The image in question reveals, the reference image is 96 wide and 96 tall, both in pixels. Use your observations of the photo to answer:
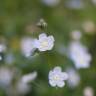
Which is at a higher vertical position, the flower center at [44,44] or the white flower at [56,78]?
the flower center at [44,44]

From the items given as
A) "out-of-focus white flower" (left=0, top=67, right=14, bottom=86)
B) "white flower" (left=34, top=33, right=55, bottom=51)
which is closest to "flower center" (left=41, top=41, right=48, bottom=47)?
"white flower" (left=34, top=33, right=55, bottom=51)

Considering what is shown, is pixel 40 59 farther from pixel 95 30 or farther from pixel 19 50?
pixel 95 30

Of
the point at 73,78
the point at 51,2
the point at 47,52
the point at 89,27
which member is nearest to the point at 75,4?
the point at 51,2

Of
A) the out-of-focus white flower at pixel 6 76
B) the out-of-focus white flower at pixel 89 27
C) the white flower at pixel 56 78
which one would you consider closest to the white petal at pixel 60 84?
the white flower at pixel 56 78

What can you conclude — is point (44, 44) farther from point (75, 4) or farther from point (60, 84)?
point (75, 4)

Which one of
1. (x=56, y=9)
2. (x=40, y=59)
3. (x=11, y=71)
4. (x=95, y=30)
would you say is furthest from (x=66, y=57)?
(x=56, y=9)

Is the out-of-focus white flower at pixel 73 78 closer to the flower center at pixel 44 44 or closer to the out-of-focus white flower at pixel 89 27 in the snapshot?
the out-of-focus white flower at pixel 89 27

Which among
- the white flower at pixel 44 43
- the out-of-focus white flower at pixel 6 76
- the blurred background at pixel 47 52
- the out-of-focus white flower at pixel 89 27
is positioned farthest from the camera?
the out-of-focus white flower at pixel 89 27
